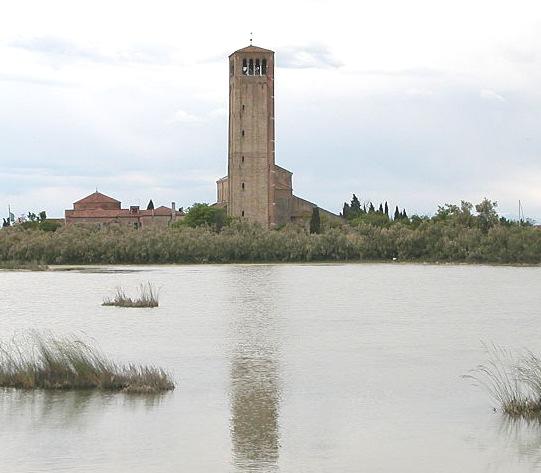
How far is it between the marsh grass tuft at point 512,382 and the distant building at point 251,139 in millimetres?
78437

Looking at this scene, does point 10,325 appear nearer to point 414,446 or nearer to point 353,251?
point 414,446

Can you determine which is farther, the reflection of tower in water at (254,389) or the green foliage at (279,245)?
the green foliage at (279,245)

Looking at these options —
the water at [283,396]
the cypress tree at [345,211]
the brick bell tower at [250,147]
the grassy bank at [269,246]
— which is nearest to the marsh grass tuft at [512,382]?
the water at [283,396]

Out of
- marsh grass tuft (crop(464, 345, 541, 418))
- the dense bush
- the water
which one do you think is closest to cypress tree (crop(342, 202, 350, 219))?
the dense bush

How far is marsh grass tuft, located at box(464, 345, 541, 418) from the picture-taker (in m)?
12.9

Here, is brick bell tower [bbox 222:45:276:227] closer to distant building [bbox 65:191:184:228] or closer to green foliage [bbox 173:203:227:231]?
green foliage [bbox 173:203:227:231]

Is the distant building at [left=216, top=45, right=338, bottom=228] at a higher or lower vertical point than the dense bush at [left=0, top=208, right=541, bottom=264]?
higher

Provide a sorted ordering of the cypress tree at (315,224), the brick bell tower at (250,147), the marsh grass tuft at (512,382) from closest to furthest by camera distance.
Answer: the marsh grass tuft at (512,382) → the cypress tree at (315,224) → the brick bell tower at (250,147)

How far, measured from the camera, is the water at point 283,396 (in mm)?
11430

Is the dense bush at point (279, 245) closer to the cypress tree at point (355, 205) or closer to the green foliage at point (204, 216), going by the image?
the green foliage at point (204, 216)

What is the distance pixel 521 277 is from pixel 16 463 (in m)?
41.7

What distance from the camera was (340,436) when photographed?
12398 millimetres

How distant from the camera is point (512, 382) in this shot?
602 inches

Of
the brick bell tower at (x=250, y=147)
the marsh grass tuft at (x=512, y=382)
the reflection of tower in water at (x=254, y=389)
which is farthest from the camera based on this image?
the brick bell tower at (x=250, y=147)
